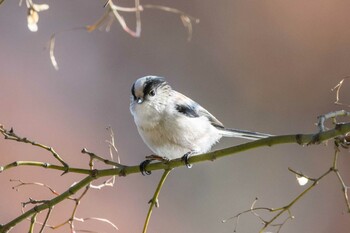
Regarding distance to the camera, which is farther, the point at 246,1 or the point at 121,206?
the point at 246,1

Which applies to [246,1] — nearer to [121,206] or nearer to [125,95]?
[125,95]

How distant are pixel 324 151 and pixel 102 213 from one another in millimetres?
982

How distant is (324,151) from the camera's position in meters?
2.51

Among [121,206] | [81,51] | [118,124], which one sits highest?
[81,51]

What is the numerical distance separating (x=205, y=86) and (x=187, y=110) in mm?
761

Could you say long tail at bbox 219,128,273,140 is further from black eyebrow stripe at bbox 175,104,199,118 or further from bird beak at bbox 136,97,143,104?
bird beak at bbox 136,97,143,104

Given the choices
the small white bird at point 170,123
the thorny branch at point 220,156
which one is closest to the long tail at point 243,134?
the small white bird at point 170,123

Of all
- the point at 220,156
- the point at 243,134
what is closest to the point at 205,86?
the point at 243,134

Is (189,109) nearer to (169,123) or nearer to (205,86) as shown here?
(169,123)

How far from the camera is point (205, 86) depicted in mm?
2533

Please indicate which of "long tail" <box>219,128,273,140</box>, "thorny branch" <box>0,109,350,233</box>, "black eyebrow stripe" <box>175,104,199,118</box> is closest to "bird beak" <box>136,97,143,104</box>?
"black eyebrow stripe" <box>175,104,199,118</box>

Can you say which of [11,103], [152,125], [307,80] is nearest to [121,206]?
[11,103]

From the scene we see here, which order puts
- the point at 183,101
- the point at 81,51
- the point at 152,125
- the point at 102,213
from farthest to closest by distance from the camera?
the point at 81,51, the point at 102,213, the point at 183,101, the point at 152,125

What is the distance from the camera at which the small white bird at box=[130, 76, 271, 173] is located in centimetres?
163
